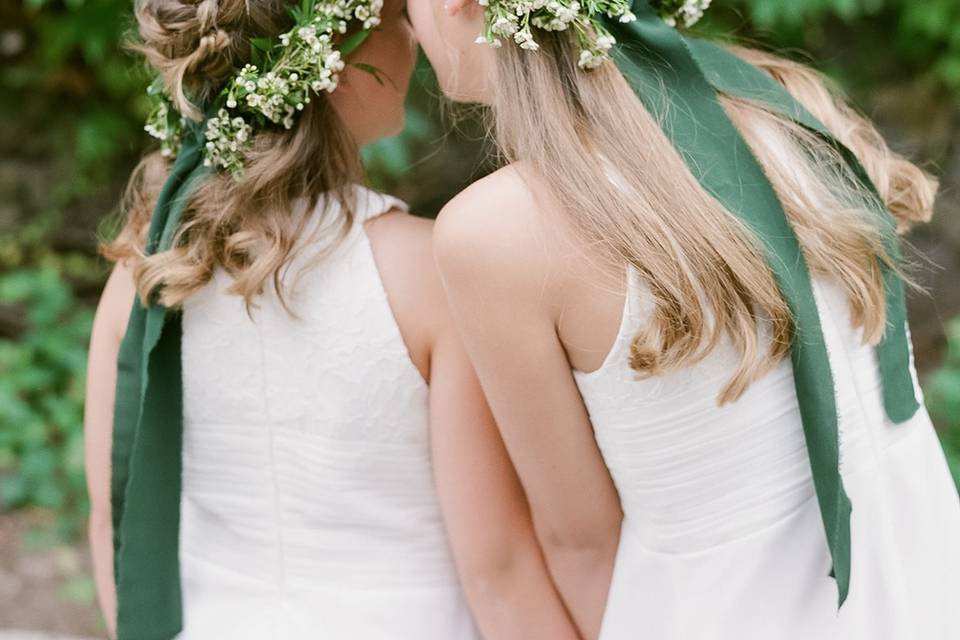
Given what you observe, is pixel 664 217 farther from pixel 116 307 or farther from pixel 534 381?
pixel 116 307

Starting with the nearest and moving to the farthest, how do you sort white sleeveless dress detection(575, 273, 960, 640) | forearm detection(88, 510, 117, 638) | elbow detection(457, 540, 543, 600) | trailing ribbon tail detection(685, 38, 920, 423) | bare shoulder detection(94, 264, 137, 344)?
white sleeveless dress detection(575, 273, 960, 640), trailing ribbon tail detection(685, 38, 920, 423), elbow detection(457, 540, 543, 600), bare shoulder detection(94, 264, 137, 344), forearm detection(88, 510, 117, 638)

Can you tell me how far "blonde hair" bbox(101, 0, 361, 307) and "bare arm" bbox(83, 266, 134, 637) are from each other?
22 centimetres

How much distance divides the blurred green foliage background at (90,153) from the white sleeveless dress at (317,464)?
2124 millimetres

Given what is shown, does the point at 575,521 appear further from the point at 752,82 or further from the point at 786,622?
the point at 752,82

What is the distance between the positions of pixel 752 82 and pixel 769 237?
1.34 ft

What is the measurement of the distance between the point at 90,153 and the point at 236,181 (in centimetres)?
360

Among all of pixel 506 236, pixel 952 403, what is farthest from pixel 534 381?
pixel 952 403

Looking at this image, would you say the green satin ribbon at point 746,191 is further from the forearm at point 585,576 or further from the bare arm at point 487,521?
the bare arm at point 487,521

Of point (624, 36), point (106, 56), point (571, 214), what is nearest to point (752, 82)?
point (624, 36)

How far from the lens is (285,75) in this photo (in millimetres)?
1761

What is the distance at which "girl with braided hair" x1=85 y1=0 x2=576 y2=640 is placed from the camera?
5.87 feet

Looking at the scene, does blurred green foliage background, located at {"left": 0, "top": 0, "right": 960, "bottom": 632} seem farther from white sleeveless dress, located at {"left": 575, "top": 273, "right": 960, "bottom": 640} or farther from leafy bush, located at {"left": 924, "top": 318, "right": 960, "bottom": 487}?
white sleeveless dress, located at {"left": 575, "top": 273, "right": 960, "bottom": 640}

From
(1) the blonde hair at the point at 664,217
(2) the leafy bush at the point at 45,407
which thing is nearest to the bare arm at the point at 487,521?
(1) the blonde hair at the point at 664,217

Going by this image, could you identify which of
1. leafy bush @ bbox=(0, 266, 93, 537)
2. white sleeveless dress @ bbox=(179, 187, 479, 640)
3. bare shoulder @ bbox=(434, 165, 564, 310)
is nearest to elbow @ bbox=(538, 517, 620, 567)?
white sleeveless dress @ bbox=(179, 187, 479, 640)
